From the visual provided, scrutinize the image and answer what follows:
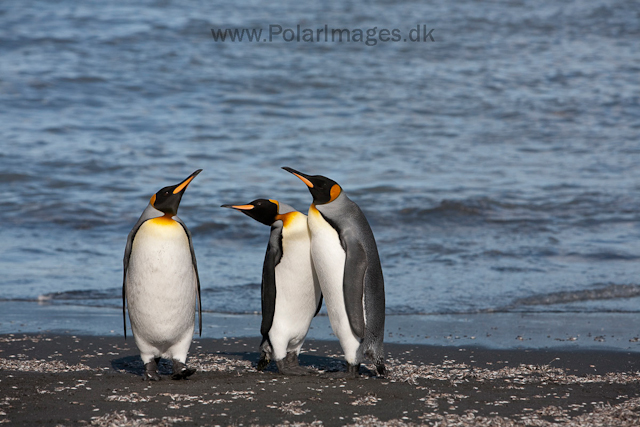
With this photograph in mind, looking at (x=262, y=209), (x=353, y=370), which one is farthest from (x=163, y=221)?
(x=353, y=370)

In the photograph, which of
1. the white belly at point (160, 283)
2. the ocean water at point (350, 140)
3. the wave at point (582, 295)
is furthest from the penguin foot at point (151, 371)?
the wave at point (582, 295)

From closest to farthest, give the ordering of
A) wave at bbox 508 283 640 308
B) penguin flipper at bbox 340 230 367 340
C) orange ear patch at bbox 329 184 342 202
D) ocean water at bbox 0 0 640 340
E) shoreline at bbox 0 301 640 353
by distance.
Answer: penguin flipper at bbox 340 230 367 340
orange ear patch at bbox 329 184 342 202
shoreline at bbox 0 301 640 353
wave at bbox 508 283 640 308
ocean water at bbox 0 0 640 340

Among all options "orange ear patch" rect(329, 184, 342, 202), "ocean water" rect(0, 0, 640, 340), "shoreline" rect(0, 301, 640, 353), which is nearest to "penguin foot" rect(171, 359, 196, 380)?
"shoreline" rect(0, 301, 640, 353)

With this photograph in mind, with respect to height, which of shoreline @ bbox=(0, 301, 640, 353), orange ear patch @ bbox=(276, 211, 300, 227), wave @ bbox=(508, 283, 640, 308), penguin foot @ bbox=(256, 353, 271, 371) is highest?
orange ear patch @ bbox=(276, 211, 300, 227)

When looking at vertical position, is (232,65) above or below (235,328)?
above

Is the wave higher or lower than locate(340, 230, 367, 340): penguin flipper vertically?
lower

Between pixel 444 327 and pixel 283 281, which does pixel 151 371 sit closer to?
pixel 283 281

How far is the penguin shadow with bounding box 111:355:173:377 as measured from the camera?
4389mm

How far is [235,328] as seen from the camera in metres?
5.55

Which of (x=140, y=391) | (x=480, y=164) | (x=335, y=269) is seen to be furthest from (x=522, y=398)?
(x=480, y=164)

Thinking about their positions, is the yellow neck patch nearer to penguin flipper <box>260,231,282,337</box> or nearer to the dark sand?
penguin flipper <box>260,231,282,337</box>

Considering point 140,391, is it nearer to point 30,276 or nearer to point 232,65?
point 30,276

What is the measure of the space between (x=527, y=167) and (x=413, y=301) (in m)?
6.53

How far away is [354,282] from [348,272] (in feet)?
0.21
